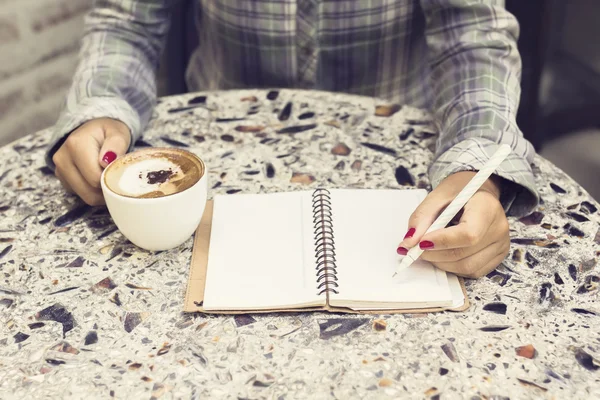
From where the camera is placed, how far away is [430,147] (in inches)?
39.2

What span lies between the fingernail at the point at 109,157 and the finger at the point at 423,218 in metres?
0.42

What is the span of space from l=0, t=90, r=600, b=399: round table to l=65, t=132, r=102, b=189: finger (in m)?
0.05

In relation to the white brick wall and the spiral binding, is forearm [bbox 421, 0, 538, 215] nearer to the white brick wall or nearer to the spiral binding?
the spiral binding

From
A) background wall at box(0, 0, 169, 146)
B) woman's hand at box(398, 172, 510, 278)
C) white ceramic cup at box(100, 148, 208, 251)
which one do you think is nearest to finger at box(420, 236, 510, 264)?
woman's hand at box(398, 172, 510, 278)

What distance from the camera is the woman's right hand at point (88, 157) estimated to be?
85 centimetres

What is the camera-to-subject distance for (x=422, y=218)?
74 cm

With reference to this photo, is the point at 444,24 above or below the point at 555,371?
above

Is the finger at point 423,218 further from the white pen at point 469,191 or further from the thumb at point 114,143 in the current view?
the thumb at point 114,143

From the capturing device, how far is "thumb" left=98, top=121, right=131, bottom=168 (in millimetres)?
863

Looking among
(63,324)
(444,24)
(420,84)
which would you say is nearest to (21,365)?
(63,324)

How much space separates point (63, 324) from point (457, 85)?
0.71 metres

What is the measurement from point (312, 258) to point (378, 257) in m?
0.08

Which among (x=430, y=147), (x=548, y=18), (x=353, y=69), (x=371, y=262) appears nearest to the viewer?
(x=371, y=262)

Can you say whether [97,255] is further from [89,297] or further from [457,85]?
[457,85]
